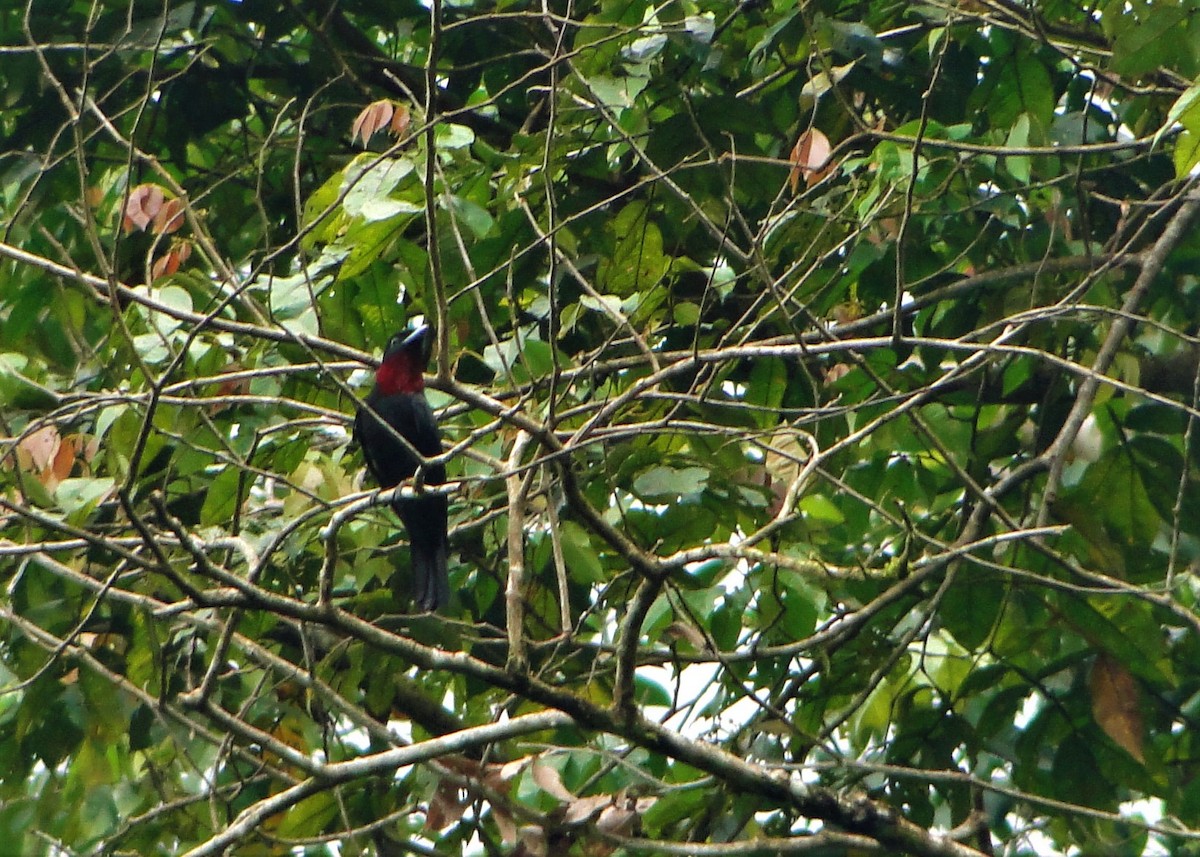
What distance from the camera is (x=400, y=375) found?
3787 millimetres

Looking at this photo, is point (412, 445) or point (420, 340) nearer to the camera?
point (412, 445)

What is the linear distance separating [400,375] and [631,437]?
2.58ft

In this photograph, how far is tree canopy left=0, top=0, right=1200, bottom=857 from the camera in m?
2.90

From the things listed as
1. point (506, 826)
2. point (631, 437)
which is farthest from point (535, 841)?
point (631, 437)

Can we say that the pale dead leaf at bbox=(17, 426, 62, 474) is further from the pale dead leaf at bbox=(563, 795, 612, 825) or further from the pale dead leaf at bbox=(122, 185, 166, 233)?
the pale dead leaf at bbox=(563, 795, 612, 825)

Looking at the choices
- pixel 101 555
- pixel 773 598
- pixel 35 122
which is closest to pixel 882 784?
pixel 773 598

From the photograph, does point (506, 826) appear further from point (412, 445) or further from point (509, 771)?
point (412, 445)

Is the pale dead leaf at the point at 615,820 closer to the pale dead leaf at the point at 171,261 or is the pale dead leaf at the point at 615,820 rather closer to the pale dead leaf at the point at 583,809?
the pale dead leaf at the point at 583,809

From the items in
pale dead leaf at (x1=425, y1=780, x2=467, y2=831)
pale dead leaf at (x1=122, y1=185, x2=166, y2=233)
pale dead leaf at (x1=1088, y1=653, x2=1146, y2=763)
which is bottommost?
pale dead leaf at (x1=1088, y1=653, x2=1146, y2=763)

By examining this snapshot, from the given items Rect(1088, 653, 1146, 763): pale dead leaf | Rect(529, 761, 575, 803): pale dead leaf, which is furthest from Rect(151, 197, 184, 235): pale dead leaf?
Rect(1088, 653, 1146, 763): pale dead leaf

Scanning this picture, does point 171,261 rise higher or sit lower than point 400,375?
higher

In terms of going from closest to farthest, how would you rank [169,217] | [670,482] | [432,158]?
1. [432,158]
2. [670,482]
3. [169,217]

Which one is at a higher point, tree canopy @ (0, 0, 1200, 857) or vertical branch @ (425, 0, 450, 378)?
vertical branch @ (425, 0, 450, 378)

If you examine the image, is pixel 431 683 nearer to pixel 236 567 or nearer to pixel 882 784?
pixel 236 567
